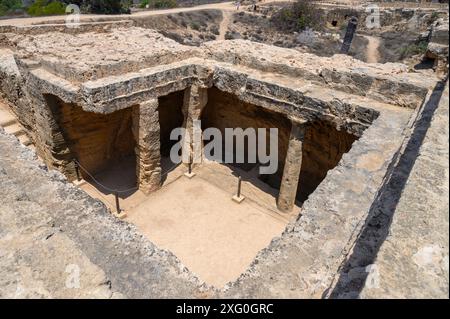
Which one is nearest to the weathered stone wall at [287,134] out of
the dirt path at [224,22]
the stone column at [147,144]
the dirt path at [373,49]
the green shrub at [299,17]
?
the stone column at [147,144]

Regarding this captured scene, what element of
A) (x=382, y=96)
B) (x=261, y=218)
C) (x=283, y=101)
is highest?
(x=382, y=96)

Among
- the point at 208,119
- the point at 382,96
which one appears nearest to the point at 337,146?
the point at 382,96

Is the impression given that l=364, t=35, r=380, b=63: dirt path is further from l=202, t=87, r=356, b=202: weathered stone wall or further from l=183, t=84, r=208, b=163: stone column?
l=183, t=84, r=208, b=163: stone column

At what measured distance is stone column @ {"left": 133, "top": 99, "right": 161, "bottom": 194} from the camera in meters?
7.32

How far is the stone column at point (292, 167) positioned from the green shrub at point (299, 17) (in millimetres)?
21985

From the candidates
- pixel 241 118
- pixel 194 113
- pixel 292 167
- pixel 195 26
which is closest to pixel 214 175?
pixel 241 118

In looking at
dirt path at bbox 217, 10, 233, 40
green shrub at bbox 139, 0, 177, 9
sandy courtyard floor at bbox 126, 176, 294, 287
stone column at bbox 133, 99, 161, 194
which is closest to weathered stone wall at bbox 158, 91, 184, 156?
sandy courtyard floor at bbox 126, 176, 294, 287

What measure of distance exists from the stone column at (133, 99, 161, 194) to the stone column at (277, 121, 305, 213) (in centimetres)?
317

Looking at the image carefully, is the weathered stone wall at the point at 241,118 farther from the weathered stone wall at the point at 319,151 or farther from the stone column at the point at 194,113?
the stone column at the point at 194,113

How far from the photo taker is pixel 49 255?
2203 mm

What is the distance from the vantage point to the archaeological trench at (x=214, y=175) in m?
2.14

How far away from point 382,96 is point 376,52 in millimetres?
18539

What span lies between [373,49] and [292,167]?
19256 mm
